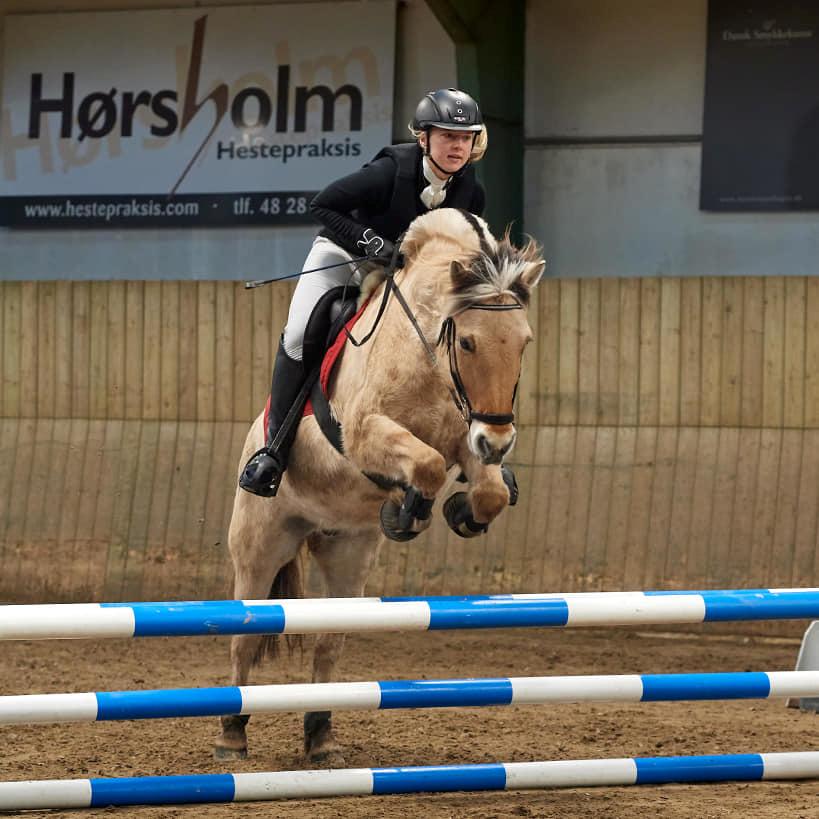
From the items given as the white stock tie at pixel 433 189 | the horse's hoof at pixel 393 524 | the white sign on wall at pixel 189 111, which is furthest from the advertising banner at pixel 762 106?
the horse's hoof at pixel 393 524

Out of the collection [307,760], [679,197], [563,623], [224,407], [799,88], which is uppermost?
[799,88]

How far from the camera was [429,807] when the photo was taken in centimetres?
426

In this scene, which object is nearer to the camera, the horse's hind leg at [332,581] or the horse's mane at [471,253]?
the horse's mane at [471,253]

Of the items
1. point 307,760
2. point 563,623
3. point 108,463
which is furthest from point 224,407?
point 563,623

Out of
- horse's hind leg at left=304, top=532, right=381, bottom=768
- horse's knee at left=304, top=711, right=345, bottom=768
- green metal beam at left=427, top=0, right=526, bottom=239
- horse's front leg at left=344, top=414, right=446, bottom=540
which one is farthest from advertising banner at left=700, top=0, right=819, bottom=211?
horse's front leg at left=344, top=414, right=446, bottom=540

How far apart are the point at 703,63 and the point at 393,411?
266 inches

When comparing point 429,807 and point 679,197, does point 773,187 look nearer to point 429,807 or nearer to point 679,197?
point 679,197

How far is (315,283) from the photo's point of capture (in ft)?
16.2

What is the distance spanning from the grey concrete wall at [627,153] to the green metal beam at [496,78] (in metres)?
0.15

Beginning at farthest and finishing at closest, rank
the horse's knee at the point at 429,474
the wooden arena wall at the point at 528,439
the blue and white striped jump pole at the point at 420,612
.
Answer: the wooden arena wall at the point at 528,439
the horse's knee at the point at 429,474
the blue and white striped jump pole at the point at 420,612

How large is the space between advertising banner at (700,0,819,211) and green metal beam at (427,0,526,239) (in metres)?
1.35

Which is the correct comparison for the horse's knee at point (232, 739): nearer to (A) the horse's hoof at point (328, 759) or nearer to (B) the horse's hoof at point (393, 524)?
(A) the horse's hoof at point (328, 759)

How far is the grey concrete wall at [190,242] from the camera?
1061 centimetres

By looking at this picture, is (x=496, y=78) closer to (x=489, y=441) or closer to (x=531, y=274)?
(x=531, y=274)
